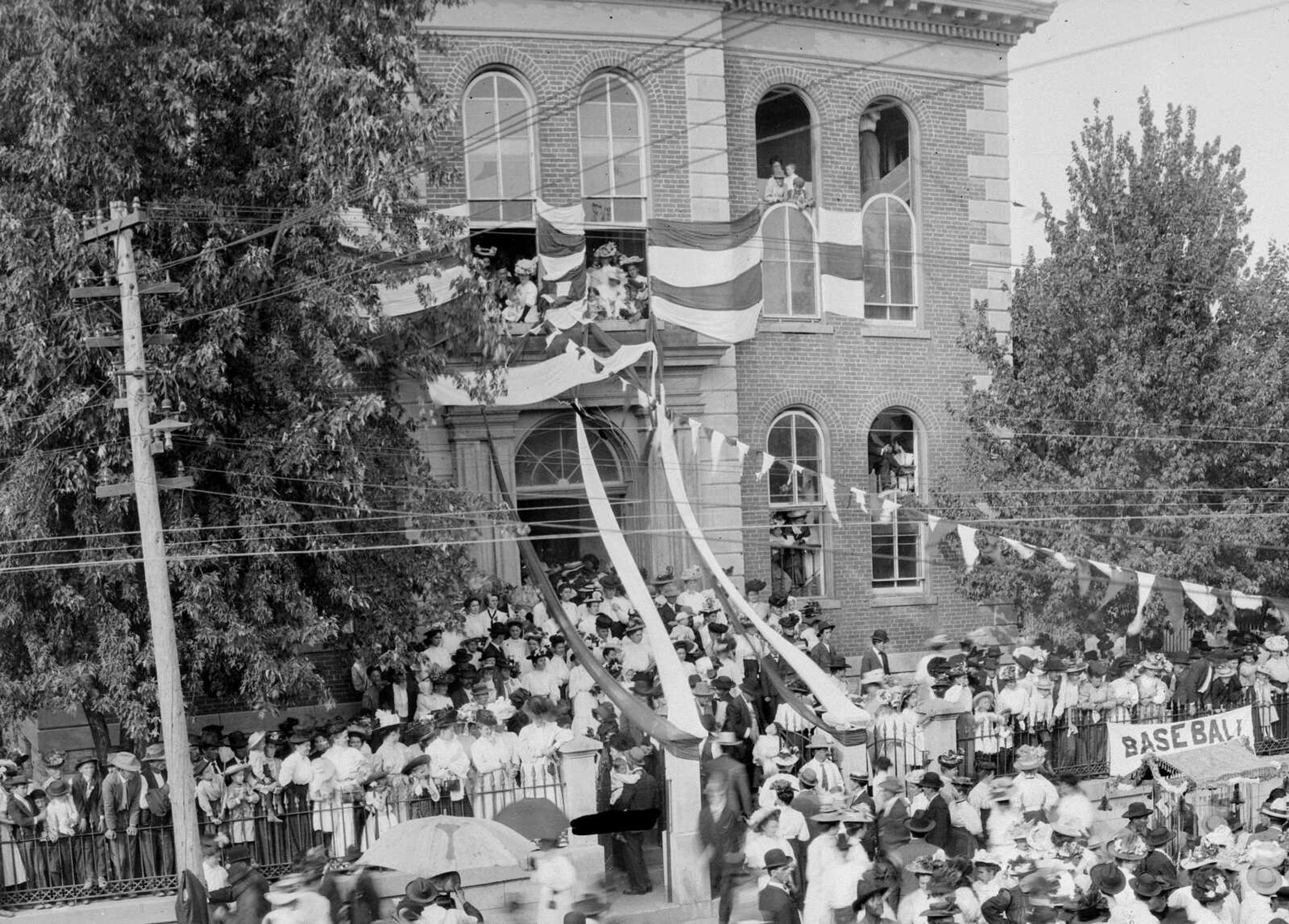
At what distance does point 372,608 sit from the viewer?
1534cm

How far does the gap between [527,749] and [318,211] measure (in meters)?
5.72

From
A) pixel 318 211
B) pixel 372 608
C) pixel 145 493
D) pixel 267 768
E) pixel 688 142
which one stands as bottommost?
pixel 267 768

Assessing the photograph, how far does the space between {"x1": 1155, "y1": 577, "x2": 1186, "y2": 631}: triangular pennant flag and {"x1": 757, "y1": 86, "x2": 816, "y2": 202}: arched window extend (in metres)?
8.28

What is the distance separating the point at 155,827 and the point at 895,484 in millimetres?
13535

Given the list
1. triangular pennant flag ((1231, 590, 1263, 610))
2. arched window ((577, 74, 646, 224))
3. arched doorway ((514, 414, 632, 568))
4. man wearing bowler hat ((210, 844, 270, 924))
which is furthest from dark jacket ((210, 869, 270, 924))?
arched window ((577, 74, 646, 224))

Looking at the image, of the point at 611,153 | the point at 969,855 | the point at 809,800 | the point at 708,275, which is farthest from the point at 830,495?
the point at 969,855

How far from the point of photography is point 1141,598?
18000 millimetres

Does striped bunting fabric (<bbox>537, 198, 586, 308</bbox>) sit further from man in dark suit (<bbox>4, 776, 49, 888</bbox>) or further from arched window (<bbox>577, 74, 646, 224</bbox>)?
man in dark suit (<bbox>4, 776, 49, 888</bbox>)

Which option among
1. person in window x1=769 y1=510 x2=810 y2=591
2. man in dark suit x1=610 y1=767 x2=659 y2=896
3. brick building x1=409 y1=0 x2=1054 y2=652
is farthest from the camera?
person in window x1=769 y1=510 x2=810 y2=591

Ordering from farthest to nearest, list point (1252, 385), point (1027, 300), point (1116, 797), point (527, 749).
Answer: point (1027, 300) < point (1252, 385) < point (1116, 797) < point (527, 749)

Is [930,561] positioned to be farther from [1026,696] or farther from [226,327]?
[226,327]

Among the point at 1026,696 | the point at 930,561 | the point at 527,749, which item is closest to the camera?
the point at 527,749

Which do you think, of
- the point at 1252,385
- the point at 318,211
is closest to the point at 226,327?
the point at 318,211

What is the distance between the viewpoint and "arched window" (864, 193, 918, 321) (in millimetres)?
23281
